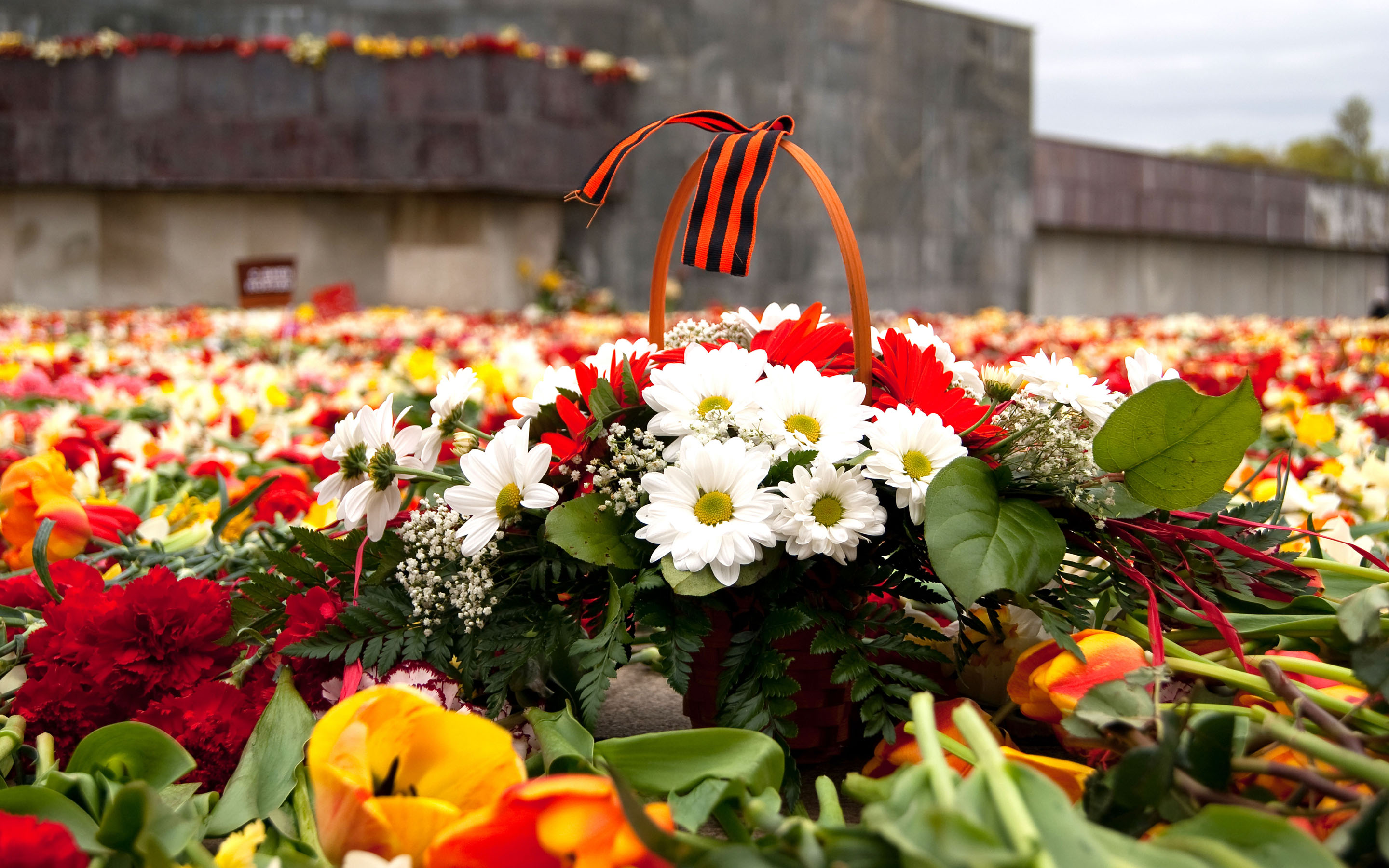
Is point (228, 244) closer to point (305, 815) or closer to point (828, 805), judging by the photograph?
point (305, 815)

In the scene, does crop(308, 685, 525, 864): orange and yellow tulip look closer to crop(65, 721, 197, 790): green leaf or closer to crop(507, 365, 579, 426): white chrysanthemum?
crop(65, 721, 197, 790): green leaf

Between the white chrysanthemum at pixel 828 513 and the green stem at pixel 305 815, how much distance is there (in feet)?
1.30

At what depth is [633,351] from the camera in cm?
104

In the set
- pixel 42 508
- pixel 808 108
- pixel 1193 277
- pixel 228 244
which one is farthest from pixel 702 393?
pixel 1193 277

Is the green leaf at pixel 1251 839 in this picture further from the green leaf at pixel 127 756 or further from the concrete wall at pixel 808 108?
the concrete wall at pixel 808 108

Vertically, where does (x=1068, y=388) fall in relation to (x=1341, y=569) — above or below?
above

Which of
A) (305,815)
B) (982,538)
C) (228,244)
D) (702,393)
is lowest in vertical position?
(305,815)

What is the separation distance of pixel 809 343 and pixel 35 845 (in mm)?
709

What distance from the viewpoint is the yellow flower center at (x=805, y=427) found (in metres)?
0.92

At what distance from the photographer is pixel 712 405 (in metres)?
0.93

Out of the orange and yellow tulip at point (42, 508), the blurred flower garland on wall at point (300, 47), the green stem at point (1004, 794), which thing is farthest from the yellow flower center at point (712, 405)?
the blurred flower garland on wall at point (300, 47)

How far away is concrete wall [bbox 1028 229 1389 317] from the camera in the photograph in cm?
1680

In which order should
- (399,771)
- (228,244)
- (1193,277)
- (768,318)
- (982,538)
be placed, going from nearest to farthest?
(399,771), (982,538), (768,318), (228,244), (1193,277)

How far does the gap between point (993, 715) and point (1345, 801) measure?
360 millimetres
